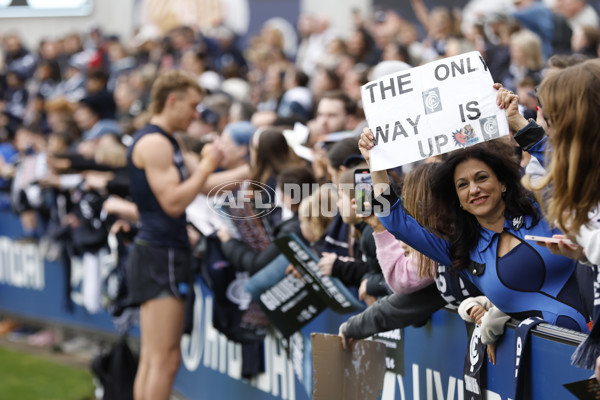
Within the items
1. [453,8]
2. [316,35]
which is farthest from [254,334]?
[453,8]

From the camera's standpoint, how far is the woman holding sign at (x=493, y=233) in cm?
354

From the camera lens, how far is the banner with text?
3.52 metres

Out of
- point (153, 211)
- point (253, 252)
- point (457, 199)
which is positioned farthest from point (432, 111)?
point (153, 211)

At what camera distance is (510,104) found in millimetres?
3508

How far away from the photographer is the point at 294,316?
4.99 m

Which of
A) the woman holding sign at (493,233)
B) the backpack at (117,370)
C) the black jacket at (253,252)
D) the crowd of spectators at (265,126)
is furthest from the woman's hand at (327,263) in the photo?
the backpack at (117,370)

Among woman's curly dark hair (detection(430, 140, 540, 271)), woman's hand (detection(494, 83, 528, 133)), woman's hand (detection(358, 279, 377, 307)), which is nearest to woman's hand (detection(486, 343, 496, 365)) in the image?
woman's curly dark hair (detection(430, 140, 540, 271))

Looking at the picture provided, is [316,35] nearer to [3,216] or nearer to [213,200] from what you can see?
[3,216]

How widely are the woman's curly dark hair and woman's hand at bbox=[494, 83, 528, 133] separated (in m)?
0.22

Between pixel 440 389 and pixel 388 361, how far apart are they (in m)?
0.46

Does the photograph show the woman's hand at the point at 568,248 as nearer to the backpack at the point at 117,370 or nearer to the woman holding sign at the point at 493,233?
the woman holding sign at the point at 493,233

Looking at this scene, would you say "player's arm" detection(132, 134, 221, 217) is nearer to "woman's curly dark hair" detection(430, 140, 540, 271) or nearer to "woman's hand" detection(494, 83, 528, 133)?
"woman's curly dark hair" detection(430, 140, 540, 271)

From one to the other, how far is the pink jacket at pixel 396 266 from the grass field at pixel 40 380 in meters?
4.08

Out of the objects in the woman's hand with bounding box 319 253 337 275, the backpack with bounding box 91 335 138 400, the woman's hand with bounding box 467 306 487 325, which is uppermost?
the woman's hand with bounding box 319 253 337 275
